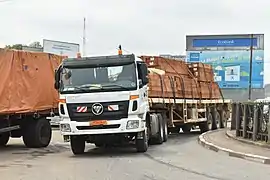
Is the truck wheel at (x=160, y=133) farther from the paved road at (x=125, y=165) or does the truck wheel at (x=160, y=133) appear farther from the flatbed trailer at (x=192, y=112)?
the paved road at (x=125, y=165)

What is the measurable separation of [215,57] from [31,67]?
42.2 meters

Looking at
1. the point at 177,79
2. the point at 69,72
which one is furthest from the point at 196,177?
the point at 177,79

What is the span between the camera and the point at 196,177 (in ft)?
37.4

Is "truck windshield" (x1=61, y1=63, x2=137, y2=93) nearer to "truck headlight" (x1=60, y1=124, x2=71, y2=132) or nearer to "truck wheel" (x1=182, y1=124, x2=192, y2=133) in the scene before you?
"truck headlight" (x1=60, y1=124, x2=71, y2=132)

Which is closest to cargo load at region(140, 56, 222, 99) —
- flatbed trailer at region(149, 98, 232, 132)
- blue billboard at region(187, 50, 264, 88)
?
flatbed trailer at region(149, 98, 232, 132)

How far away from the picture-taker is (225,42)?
58.6 meters

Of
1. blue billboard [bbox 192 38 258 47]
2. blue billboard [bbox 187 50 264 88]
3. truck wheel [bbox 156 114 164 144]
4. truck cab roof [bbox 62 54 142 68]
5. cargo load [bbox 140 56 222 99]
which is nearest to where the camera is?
truck cab roof [bbox 62 54 142 68]

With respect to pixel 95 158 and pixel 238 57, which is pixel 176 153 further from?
pixel 238 57

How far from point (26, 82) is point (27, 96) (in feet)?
1.53

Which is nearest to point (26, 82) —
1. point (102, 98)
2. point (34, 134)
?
point (34, 134)

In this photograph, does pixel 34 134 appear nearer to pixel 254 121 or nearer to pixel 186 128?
pixel 254 121

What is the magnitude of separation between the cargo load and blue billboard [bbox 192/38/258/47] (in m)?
28.9

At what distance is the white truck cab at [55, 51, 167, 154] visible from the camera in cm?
1509

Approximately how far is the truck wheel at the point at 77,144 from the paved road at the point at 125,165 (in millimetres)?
219
